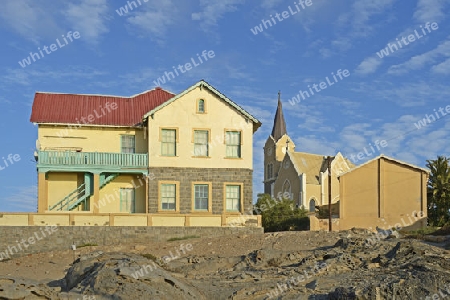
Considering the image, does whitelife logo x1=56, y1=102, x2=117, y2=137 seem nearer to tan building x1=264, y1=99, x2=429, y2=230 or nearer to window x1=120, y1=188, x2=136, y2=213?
window x1=120, y1=188, x2=136, y2=213

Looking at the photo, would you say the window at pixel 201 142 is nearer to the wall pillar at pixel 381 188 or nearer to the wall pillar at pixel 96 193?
the wall pillar at pixel 96 193

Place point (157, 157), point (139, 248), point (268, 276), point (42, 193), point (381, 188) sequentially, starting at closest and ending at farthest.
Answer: point (268, 276), point (139, 248), point (42, 193), point (157, 157), point (381, 188)

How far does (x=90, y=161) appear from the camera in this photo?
113 feet

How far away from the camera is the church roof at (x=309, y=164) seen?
64.7m

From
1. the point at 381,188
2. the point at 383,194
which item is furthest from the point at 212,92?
the point at 383,194

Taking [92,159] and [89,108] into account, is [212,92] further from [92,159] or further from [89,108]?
[92,159]

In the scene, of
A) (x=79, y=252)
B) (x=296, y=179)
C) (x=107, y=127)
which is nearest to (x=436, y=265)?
(x=79, y=252)

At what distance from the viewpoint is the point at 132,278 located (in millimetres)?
14031

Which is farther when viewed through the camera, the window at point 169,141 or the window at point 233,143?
the window at point 233,143

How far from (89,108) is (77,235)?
8995 mm

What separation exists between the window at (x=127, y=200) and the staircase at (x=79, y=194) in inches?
54.9

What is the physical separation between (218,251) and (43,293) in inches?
624

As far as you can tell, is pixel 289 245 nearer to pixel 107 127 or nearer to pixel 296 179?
pixel 107 127

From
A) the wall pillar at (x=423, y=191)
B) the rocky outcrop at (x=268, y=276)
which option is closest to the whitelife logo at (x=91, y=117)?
the rocky outcrop at (x=268, y=276)
